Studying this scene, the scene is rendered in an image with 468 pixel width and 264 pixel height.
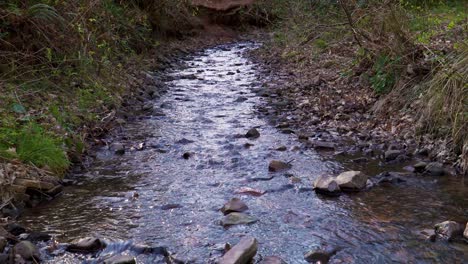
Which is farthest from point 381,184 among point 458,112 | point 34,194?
point 34,194

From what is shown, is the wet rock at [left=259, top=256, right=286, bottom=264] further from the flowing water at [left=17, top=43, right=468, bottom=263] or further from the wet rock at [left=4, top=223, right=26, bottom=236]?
the wet rock at [left=4, top=223, right=26, bottom=236]

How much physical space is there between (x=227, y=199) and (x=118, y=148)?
1.79 metres

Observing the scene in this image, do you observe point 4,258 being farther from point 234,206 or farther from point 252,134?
point 252,134

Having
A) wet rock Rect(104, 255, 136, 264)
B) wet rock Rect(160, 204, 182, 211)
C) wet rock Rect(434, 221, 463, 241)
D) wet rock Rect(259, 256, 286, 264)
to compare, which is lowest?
wet rock Rect(160, 204, 182, 211)

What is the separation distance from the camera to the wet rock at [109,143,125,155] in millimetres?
5281

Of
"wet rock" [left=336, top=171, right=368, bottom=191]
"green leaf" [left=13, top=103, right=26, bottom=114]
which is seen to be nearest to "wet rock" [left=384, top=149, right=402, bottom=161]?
"wet rock" [left=336, top=171, right=368, bottom=191]

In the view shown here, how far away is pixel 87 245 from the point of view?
10.4 feet

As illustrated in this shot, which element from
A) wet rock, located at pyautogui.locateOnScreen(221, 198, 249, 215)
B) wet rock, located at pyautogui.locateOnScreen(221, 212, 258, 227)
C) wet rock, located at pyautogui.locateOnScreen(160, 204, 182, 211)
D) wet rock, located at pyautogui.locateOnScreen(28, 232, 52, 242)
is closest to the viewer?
wet rock, located at pyautogui.locateOnScreen(28, 232, 52, 242)

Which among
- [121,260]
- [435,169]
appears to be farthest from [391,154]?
[121,260]

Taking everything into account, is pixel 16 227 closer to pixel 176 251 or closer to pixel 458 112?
pixel 176 251

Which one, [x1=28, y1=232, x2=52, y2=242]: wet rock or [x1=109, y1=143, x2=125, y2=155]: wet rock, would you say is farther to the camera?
[x1=109, y1=143, x2=125, y2=155]: wet rock

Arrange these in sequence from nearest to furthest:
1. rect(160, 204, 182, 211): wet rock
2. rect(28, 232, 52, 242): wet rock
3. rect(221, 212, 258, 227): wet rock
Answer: rect(28, 232, 52, 242): wet rock
rect(221, 212, 258, 227): wet rock
rect(160, 204, 182, 211): wet rock

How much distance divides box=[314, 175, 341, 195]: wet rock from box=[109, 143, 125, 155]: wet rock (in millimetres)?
2113

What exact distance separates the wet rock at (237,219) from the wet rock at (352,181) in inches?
35.0
